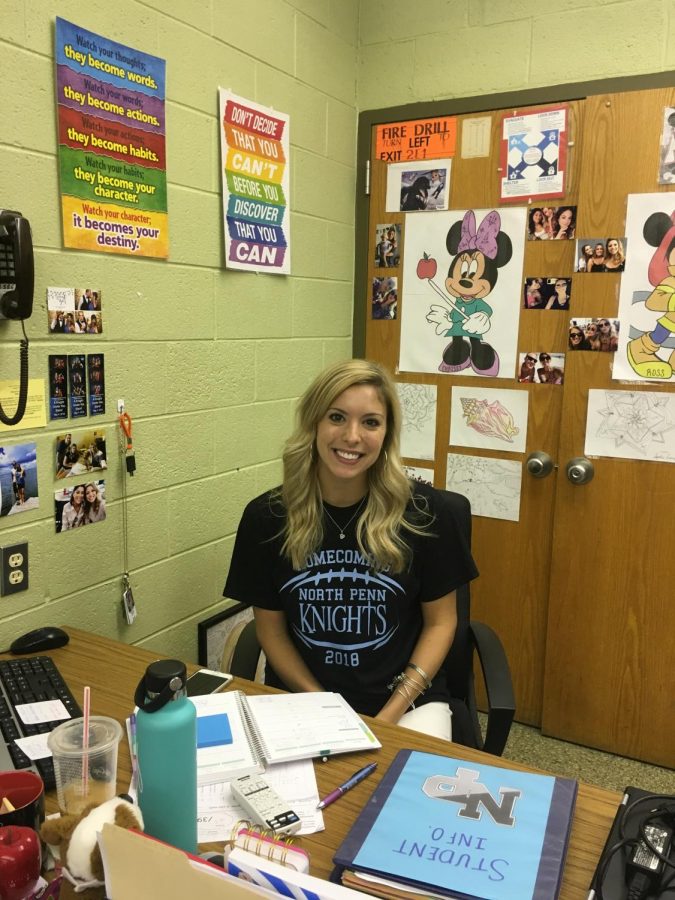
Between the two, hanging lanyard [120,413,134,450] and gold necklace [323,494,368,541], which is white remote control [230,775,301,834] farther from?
hanging lanyard [120,413,134,450]

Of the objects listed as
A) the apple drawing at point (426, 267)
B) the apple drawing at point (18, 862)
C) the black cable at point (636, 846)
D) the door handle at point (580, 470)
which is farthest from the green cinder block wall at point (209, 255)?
the black cable at point (636, 846)

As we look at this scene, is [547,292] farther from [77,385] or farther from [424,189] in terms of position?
[77,385]

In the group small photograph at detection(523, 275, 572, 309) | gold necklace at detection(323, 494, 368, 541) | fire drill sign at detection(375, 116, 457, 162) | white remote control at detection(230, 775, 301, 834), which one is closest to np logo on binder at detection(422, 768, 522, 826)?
white remote control at detection(230, 775, 301, 834)

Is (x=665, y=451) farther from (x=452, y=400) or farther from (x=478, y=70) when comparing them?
(x=478, y=70)

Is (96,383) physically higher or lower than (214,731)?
higher

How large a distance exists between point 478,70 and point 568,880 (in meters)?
2.49

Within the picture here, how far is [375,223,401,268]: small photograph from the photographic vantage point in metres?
2.75

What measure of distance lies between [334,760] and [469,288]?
1.87m

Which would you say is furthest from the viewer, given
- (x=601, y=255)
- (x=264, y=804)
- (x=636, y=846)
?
(x=601, y=255)

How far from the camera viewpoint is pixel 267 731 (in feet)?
4.17

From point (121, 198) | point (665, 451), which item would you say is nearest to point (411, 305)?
point (665, 451)

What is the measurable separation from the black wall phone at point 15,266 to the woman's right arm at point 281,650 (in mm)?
870

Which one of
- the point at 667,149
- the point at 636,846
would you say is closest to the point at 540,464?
the point at 667,149

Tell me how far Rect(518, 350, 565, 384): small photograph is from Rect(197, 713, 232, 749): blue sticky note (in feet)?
5.61
